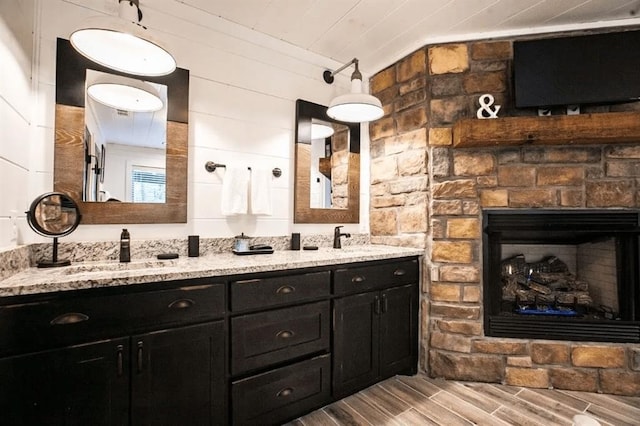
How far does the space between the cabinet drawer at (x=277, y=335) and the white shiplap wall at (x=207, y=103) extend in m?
0.78

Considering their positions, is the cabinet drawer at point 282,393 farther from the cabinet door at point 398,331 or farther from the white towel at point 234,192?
the white towel at point 234,192

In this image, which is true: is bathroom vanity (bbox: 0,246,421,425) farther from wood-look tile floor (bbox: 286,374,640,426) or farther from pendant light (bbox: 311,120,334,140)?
pendant light (bbox: 311,120,334,140)

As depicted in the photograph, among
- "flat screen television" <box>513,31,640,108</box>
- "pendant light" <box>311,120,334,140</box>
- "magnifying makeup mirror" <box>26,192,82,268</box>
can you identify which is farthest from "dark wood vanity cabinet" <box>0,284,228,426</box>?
"flat screen television" <box>513,31,640,108</box>

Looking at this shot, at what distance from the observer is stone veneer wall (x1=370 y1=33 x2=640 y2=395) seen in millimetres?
2070

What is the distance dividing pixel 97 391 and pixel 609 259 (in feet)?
10.6

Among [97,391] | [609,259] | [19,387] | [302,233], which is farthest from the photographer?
[302,233]

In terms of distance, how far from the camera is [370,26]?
2.23 m

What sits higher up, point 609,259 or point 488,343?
point 609,259

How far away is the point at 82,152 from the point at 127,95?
43 centimetres

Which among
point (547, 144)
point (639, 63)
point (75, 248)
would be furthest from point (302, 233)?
point (639, 63)

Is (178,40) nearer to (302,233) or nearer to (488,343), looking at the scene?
(302,233)

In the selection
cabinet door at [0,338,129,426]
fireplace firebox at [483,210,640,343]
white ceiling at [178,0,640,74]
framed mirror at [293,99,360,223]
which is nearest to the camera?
cabinet door at [0,338,129,426]

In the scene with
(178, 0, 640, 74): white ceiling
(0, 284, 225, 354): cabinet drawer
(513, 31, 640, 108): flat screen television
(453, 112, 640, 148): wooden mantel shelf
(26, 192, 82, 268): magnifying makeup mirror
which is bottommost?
(0, 284, 225, 354): cabinet drawer

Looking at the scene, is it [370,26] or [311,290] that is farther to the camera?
[370,26]
